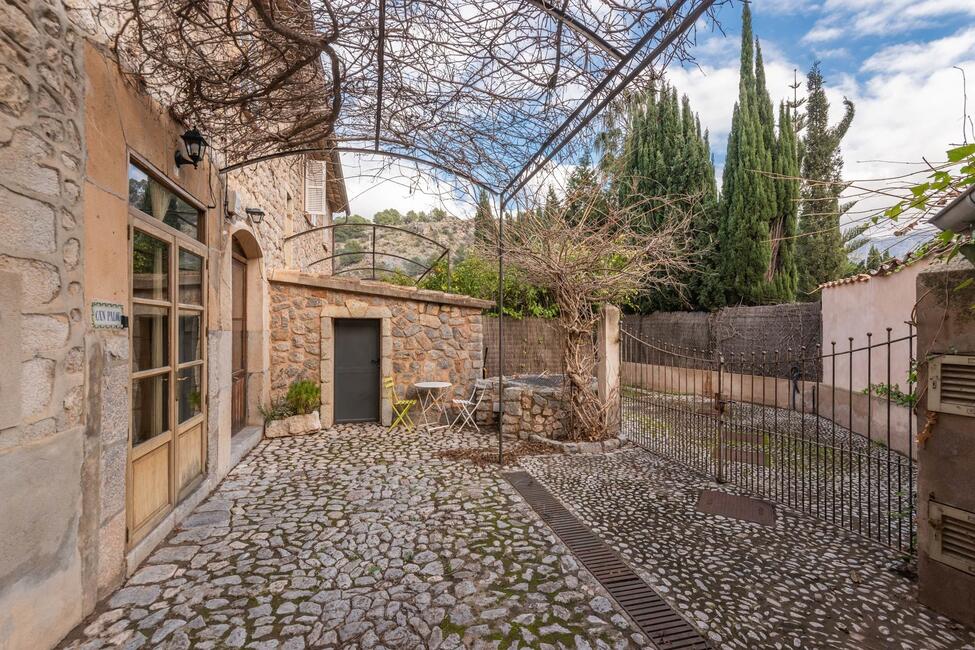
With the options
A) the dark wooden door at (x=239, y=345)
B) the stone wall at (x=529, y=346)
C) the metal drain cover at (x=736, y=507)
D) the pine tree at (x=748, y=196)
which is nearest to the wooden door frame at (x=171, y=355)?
the dark wooden door at (x=239, y=345)

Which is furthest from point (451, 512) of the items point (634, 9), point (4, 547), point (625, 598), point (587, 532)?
point (634, 9)

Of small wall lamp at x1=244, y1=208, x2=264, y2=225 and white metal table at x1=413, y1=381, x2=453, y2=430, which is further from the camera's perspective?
white metal table at x1=413, y1=381, x2=453, y2=430

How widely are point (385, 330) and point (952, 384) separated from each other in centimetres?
633

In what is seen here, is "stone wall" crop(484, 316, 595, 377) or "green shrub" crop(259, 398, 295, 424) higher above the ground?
"stone wall" crop(484, 316, 595, 377)

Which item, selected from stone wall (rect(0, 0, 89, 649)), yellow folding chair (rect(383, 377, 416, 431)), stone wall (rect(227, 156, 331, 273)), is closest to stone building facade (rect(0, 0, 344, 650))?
stone wall (rect(0, 0, 89, 649))

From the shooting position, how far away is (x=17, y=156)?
1.97m

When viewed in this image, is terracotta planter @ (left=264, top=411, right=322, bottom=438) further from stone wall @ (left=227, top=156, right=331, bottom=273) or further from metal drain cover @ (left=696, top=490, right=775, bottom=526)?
metal drain cover @ (left=696, top=490, right=775, bottom=526)

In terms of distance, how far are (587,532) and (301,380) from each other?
16.5 feet

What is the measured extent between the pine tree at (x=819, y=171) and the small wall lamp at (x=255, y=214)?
13994mm

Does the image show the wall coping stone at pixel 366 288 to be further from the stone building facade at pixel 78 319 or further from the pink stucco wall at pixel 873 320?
the pink stucco wall at pixel 873 320

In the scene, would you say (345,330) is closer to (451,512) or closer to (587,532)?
(451,512)

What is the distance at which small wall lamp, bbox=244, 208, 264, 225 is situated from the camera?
5434 mm

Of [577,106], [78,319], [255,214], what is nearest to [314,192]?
[255,214]

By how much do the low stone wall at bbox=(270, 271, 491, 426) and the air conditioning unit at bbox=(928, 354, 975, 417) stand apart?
577 cm
